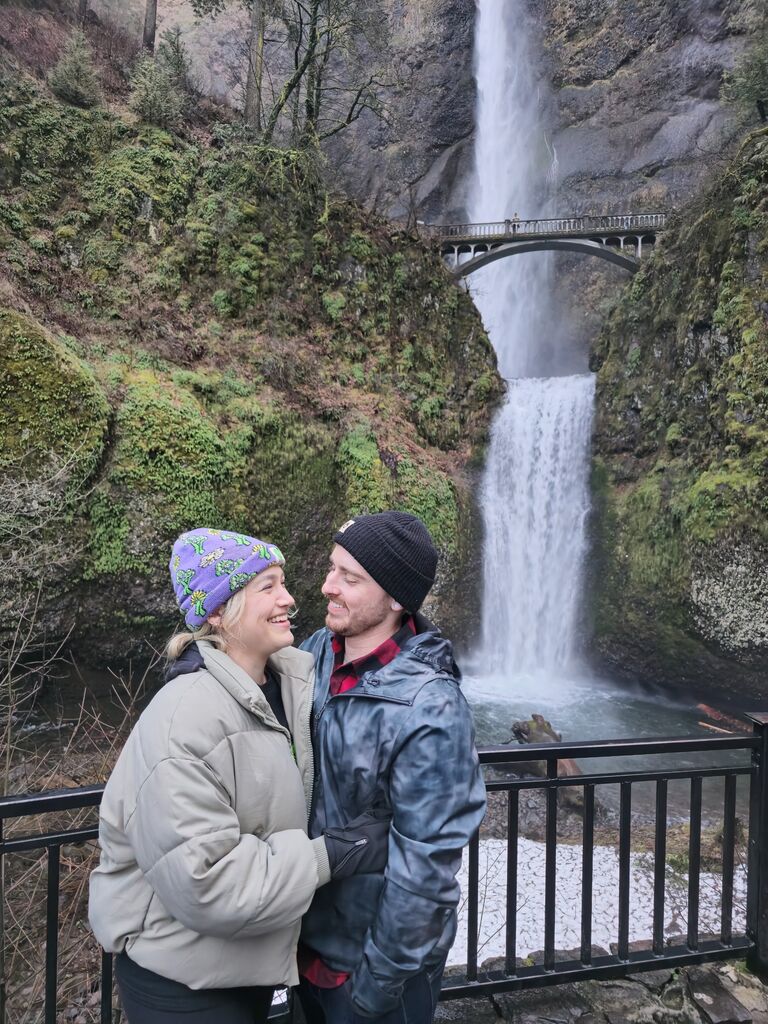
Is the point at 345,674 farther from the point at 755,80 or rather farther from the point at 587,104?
the point at 587,104

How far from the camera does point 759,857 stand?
2814 mm

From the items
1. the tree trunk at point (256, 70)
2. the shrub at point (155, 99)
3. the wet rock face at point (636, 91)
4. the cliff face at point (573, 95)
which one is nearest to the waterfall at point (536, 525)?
the tree trunk at point (256, 70)

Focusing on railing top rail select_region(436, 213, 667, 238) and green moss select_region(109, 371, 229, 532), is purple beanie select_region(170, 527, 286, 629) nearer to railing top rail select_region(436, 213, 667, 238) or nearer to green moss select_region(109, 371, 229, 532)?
green moss select_region(109, 371, 229, 532)

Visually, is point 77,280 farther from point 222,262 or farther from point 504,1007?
point 504,1007

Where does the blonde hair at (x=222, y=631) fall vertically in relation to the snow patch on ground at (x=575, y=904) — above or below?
above

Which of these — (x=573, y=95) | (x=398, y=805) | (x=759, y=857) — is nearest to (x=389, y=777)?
(x=398, y=805)

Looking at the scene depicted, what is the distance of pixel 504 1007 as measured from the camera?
8.84 ft

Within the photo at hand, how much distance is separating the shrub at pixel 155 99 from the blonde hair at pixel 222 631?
14338 millimetres

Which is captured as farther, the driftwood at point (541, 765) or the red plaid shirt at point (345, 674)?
the driftwood at point (541, 765)

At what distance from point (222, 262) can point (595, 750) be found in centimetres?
1173

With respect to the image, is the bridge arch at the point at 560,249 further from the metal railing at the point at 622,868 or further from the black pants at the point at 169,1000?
the black pants at the point at 169,1000

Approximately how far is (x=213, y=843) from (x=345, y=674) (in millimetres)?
597

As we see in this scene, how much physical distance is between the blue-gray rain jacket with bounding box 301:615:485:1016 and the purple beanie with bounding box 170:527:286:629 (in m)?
0.44

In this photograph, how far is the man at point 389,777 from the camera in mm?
1507
